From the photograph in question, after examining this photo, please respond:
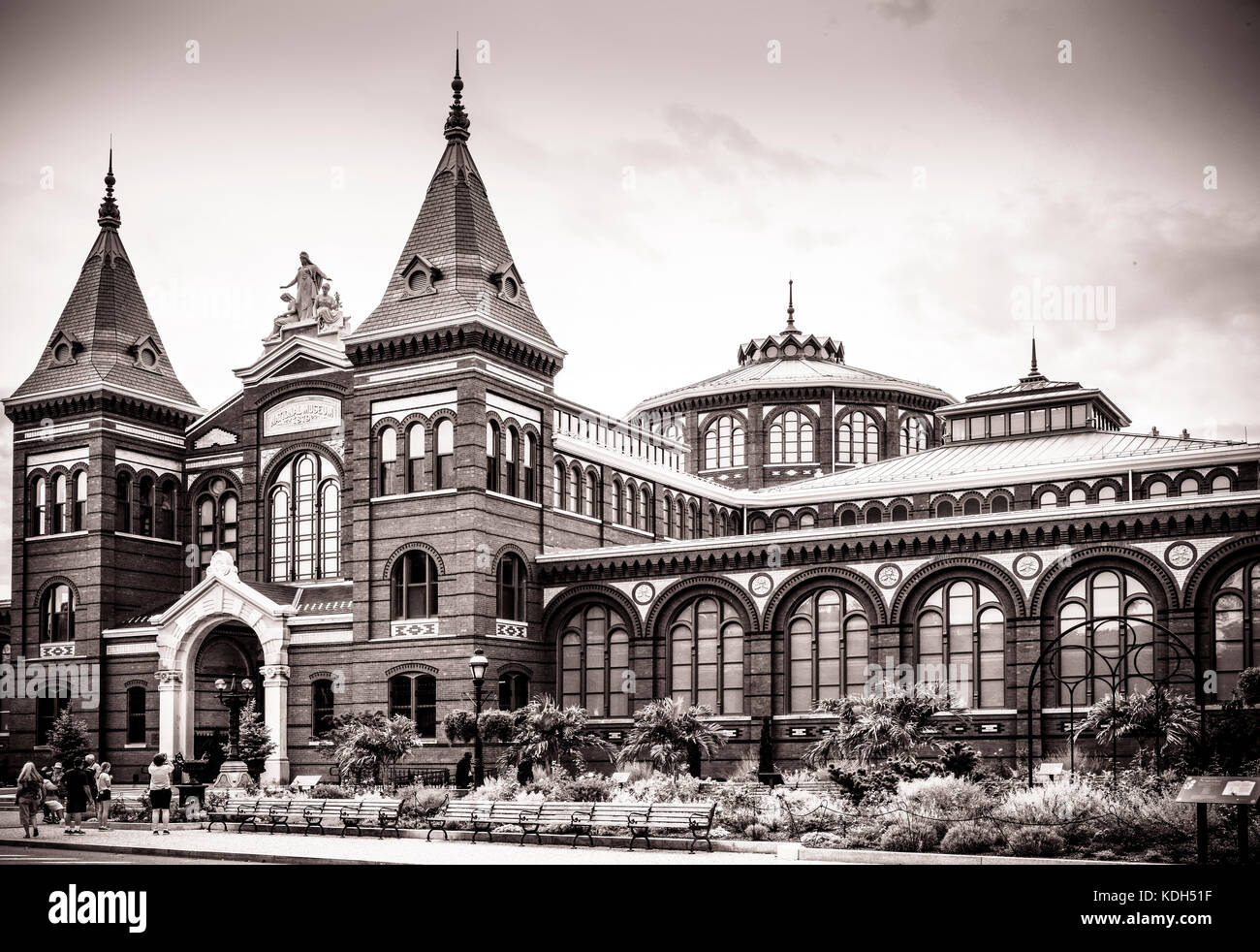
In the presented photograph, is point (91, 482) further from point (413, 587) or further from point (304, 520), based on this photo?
point (413, 587)

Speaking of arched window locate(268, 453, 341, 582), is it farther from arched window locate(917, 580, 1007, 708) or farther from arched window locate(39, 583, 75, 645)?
arched window locate(917, 580, 1007, 708)

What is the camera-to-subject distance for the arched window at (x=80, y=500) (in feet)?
173

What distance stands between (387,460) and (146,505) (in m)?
12.1

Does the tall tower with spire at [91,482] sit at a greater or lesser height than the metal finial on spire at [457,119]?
lesser

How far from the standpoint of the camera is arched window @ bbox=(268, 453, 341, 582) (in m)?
50.3

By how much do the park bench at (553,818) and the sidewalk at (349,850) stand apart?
508 millimetres

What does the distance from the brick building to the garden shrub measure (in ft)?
47.3

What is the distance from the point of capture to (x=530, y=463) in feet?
158

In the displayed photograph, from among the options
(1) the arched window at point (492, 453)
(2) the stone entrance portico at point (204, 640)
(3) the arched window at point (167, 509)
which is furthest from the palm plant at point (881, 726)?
(3) the arched window at point (167, 509)

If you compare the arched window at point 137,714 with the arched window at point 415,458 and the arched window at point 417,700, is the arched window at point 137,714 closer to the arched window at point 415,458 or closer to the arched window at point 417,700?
the arched window at point 417,700

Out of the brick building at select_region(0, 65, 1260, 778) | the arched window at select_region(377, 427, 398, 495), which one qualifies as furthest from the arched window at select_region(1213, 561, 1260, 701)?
the arched window at select_region(377, 427, 398, 495)

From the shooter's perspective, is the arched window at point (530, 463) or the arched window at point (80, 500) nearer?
the arched window at point (530, 463)
